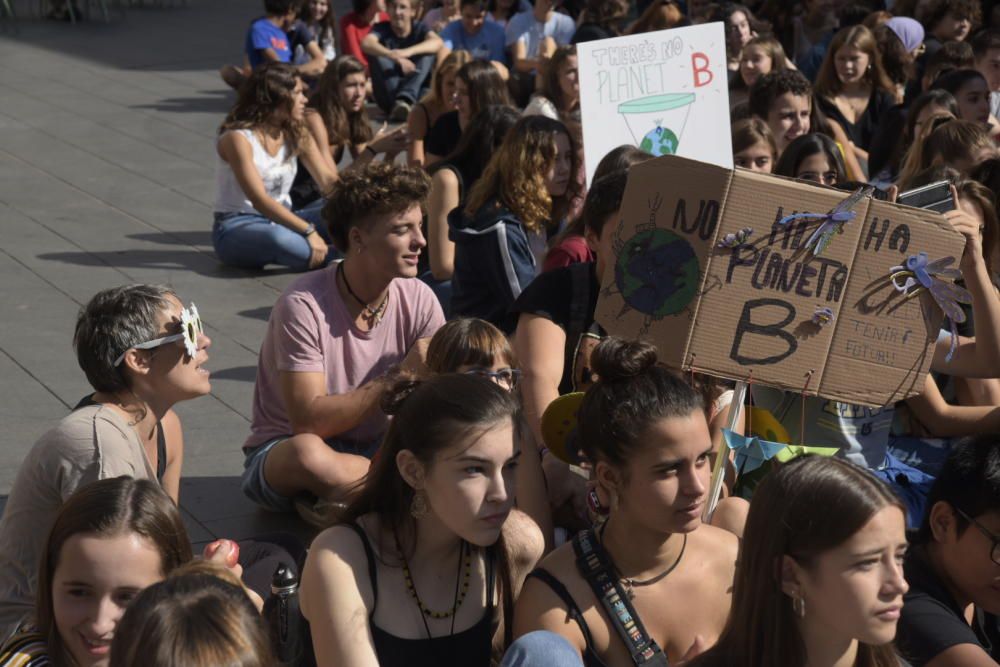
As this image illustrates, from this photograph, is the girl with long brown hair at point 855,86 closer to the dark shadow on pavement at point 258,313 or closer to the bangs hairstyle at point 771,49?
the bangs hairstyle at point 771,49

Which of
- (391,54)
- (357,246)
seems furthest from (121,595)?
(391,54)

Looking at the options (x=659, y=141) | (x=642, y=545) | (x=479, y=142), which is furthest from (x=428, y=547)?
(x=479, y=142)

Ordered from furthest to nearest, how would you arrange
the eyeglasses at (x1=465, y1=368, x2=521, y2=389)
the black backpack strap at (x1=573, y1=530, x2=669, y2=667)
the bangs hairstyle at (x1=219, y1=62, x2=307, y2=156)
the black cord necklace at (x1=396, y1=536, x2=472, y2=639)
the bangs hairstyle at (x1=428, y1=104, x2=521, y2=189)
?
the bangs hairstyle at (x1=219, y1=62, x2=307, y2=156) → the bangs hairstyle at (x1=428, y1=104, x2=521, y2=189) → the eyeglasses at (x1=465, y1=368, x2=521, y2=389) → the black cord necklace at (x1=396, y1=536, x2=472, y2=639) → the black backpack strap at (x1=573, y1=530, x2=669, y2=667)

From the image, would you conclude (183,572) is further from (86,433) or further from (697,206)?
(697,206)

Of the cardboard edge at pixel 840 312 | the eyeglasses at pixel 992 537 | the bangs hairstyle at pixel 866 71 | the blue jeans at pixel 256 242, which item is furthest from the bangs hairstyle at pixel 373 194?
the bangs hairstyle at pixel 866 71

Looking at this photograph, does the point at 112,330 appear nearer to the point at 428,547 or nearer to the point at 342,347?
the point at 342,347

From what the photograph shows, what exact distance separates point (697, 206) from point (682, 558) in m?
0.96

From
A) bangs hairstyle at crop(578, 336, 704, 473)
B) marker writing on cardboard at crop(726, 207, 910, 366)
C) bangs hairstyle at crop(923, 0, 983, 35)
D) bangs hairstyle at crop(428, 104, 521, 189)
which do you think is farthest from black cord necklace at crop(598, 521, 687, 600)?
bangs hairstyle at crop(923, 0, 983, 35)

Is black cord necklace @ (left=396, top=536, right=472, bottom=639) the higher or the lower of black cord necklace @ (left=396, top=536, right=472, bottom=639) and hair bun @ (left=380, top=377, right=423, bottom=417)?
the lower

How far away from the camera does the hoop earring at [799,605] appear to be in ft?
7.78

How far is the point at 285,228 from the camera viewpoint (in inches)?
296

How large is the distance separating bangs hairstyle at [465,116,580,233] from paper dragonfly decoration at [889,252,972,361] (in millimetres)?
2178

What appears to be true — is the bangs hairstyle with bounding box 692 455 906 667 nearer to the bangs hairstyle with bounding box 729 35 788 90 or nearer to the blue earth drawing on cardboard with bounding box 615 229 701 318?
the blue earth drawing on cardboard with bounding box 615 229 701 318

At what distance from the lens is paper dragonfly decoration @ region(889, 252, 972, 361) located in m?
3.26
